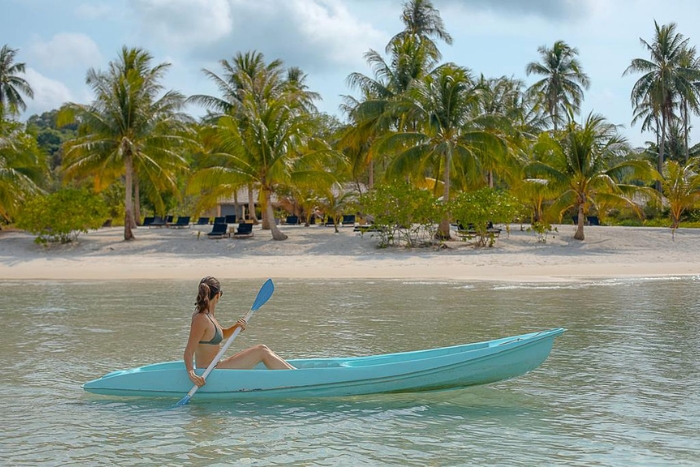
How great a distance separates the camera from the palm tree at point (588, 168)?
2919 centimetres

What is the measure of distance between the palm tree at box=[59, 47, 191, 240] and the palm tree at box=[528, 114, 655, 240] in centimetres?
1467

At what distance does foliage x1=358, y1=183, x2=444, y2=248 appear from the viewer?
2805cm

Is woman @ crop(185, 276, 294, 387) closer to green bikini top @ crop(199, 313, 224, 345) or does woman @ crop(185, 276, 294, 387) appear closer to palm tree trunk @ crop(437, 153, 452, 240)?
green bikini top @ crop(199, 313, 224, 345)

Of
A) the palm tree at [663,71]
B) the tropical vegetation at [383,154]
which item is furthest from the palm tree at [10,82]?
the palm tree at [663,71]

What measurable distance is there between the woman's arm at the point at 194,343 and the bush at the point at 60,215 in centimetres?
2272

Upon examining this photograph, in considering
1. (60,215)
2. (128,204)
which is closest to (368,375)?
(60,215)

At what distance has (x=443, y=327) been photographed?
1353cm

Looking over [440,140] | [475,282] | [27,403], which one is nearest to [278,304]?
[475,282]

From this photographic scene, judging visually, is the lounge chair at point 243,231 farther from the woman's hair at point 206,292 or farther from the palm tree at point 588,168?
the woman's hair at point 206,292

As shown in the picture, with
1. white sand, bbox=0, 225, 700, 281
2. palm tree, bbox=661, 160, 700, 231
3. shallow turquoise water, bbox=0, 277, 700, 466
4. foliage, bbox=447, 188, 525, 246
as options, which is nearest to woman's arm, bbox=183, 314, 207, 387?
shallow turquoise water, bbox=0, 277, 700, 466

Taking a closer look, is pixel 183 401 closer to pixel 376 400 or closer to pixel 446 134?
pixel 376 400

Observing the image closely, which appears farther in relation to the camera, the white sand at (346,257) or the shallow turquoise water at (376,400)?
the white sand at (346,257)

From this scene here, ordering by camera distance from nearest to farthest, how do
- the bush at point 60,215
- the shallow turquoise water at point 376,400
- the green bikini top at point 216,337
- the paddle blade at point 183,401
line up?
the shallow turquoise water at point 376,400, the green bikini top at point 216,337, the paddle blade at point 183,401, the bush at point 60,215

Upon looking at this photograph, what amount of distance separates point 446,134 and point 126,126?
41.1 feet
